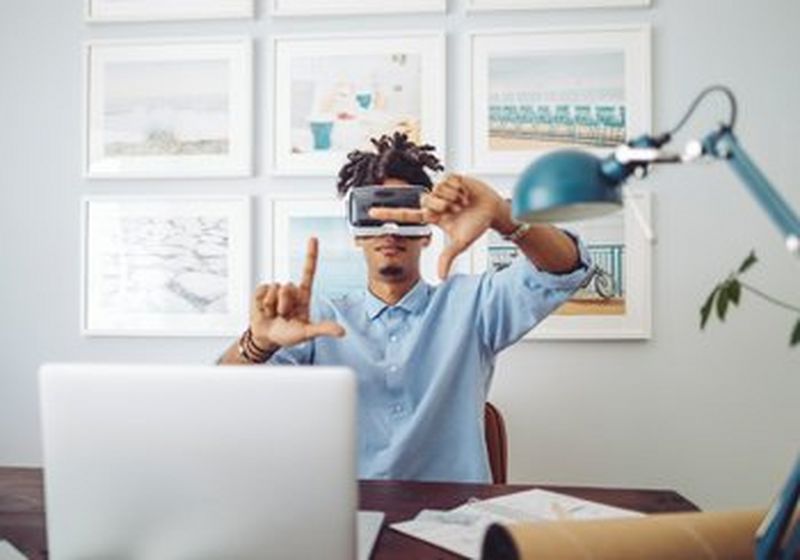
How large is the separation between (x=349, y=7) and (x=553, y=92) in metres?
0.66

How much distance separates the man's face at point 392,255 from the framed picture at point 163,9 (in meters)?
0.98

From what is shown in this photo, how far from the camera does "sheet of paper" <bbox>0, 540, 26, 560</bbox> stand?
93 cm

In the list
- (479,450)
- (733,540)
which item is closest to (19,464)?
(479,450)

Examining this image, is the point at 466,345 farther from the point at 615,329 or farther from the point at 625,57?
the point at 625,57

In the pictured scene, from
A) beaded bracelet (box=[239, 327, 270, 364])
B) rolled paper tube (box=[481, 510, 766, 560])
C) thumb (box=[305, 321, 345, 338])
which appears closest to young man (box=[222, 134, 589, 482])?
beaded bracelet (box=[239, 327, 270, 364])

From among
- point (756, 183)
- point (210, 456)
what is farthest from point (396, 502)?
point (756, 183)

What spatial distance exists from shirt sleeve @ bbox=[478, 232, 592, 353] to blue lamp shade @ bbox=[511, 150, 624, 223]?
2.49 ft

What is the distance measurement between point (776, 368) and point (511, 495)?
1169mm

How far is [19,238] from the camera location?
229 centimetres

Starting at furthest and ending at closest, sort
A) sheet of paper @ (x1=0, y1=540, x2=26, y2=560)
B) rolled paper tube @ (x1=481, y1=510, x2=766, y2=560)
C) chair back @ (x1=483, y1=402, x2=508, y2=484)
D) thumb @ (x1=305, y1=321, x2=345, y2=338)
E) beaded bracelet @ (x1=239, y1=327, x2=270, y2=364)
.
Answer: chair back @ (x1=483, y1=402, x2=508, y2=484)
beaded bracelet @ (x1=239, y1=327, x2=270, y2=364)
thumb @ (x1=305, y1=321, x2=345, y2=338)
sheet of paper @ (x1=0, y1=540, x2=26, y2=560)
rolled paper tube @ (x1=481, y1=510, x2=766, y2=560)

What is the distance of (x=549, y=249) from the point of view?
1369mm

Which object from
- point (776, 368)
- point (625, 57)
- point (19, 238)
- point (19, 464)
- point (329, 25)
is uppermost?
point (329, 25)

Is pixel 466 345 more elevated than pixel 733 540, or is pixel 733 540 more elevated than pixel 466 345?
pixel 466 345

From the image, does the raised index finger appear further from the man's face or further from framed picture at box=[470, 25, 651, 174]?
framed picture at box=[470, 25, 651, 174]
